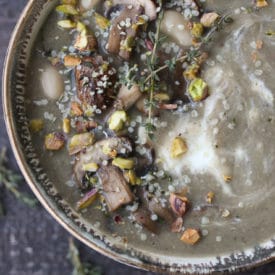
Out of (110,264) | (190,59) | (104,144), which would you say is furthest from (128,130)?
(110,264)

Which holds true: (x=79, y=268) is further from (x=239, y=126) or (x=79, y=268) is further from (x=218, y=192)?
(x=239, y=126)

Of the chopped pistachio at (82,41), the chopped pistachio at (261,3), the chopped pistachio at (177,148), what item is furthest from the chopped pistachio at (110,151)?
the chopped pistachio at (261,3)

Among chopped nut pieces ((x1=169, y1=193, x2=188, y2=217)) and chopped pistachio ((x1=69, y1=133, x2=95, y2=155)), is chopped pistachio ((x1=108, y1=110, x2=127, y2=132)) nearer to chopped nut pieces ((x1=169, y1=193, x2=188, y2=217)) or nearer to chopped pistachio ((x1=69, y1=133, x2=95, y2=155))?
chopped pistachio ((x1=69, y1=133, x2=95, y2=155))

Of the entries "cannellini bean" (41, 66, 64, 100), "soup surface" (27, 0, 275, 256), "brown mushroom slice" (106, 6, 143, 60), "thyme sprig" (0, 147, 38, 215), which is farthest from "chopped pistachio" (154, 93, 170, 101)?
"thyme sprig" (0, 147, 38, 215)

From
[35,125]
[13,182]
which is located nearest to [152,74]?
[35,125]

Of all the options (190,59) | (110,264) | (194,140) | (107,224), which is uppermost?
(190,59)

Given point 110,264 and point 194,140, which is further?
point 110,264
